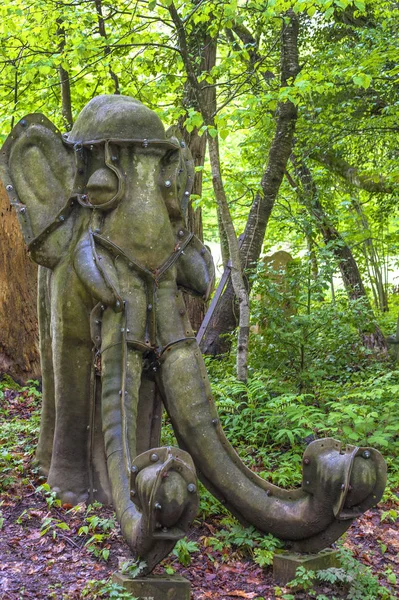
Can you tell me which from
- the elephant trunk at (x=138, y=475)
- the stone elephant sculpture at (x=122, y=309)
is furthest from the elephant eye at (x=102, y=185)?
the elephant trunk at (x=138, y=475)

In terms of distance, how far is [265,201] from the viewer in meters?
10.7

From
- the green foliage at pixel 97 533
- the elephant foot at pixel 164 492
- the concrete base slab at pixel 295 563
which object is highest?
the elephant foot at pixel 164 492

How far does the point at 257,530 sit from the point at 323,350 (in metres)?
4.40

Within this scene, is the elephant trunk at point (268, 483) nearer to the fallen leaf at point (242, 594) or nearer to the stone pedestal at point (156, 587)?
the fallen leaf at point (242, 594)

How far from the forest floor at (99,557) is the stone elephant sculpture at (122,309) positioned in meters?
0.26

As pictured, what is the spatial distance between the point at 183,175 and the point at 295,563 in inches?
105

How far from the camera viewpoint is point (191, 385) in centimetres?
497

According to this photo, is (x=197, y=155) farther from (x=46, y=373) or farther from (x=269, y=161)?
(x=46, y=373)

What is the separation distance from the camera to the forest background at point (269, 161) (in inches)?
289

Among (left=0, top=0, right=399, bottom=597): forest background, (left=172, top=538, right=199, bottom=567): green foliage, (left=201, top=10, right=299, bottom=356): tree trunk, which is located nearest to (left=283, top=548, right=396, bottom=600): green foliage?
(left=172, top=538, right=199, bottom=567): green foliage

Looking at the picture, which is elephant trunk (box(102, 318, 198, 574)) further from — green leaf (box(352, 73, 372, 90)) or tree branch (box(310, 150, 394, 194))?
tree branch (box(310, 150, 394, 194))

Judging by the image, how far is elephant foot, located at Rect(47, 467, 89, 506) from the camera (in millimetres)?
5414

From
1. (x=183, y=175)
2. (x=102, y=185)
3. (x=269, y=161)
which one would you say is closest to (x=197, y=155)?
(x=269, y=161)

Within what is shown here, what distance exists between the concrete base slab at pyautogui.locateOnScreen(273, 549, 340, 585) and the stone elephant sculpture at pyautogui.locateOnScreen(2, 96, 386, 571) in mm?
84
